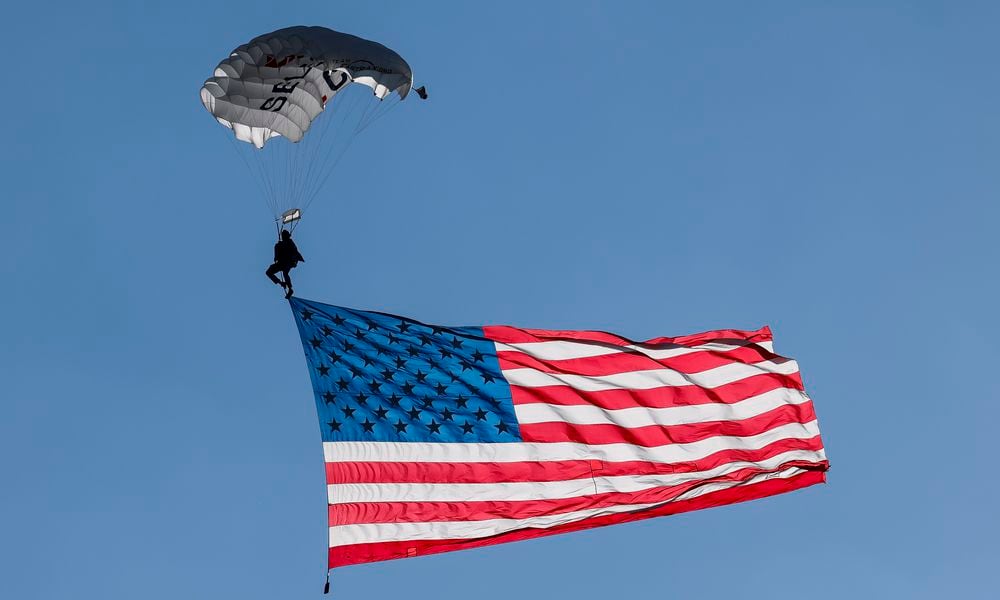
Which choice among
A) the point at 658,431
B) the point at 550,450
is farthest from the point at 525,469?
the point at 658,431

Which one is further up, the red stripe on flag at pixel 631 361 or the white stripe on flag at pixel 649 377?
the red stripe on flag at pixel 631 361

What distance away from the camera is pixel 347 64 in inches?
704

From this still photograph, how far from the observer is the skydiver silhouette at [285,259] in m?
17.2

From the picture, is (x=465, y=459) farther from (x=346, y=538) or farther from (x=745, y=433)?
(x=745, y=433)

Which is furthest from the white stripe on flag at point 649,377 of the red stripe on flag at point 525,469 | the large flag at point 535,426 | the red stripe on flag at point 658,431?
the red stripe on flag at point 525,469

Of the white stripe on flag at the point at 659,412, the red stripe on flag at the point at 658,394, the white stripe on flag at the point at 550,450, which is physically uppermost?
the red stripe on flag at the point at 658,394

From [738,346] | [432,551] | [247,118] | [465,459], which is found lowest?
[432,551]

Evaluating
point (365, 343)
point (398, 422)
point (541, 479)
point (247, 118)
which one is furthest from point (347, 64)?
point (541, 479)

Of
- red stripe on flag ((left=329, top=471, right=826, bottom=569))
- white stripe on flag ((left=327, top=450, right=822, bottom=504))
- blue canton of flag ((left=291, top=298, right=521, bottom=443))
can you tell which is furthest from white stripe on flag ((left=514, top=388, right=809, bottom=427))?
red stripe on flag ((left=329, top=471, right=826, bottom=569))

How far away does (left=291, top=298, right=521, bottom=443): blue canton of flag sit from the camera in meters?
16.2

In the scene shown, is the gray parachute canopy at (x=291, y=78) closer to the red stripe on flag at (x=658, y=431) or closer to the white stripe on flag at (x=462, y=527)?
the red stripe on flag at (x=658, y=431)

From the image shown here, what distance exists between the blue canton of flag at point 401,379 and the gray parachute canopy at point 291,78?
10.0ft

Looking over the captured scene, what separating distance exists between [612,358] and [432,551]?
3538mm

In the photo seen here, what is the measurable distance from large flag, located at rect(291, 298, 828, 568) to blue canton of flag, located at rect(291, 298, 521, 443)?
2cm
